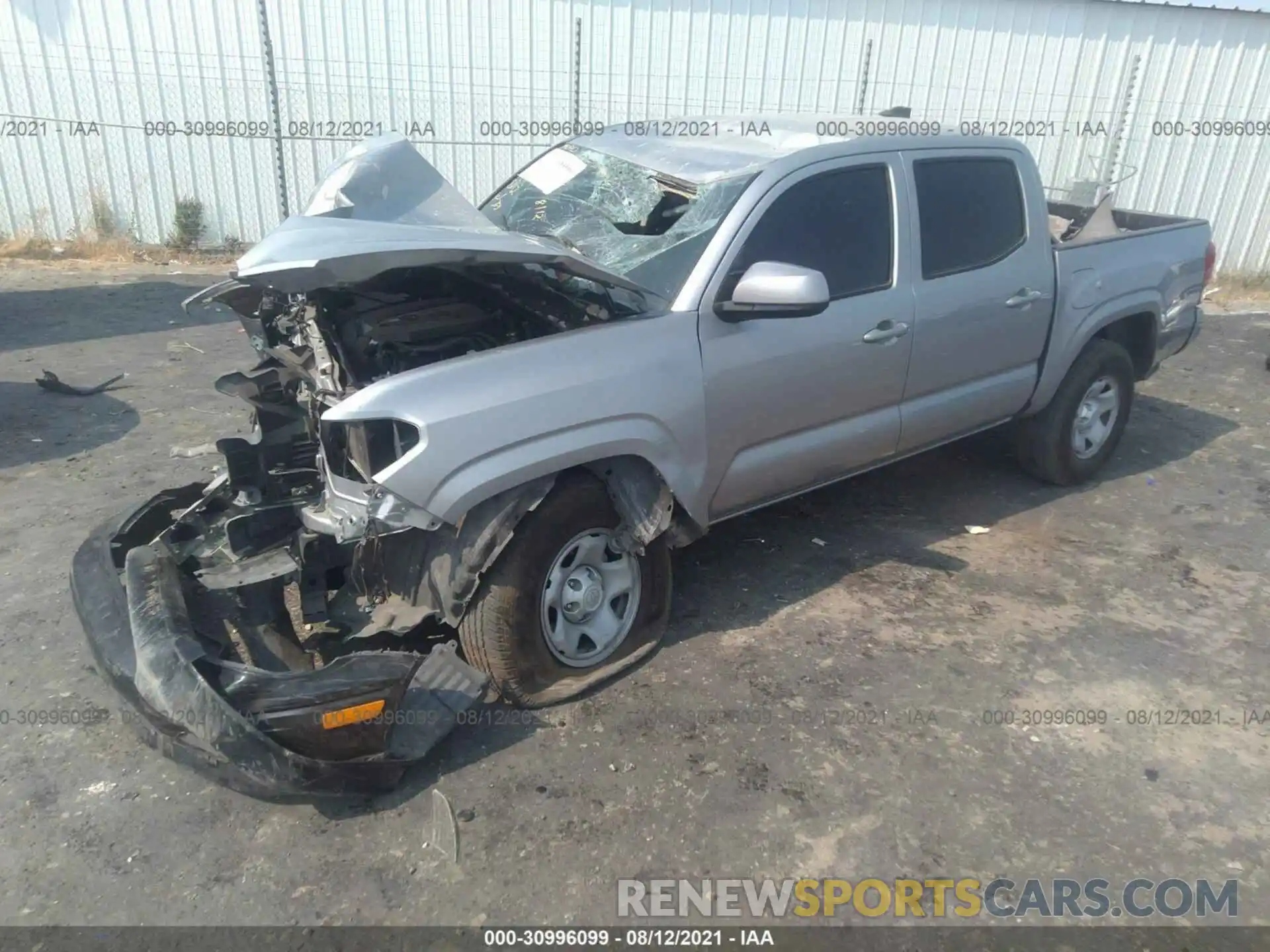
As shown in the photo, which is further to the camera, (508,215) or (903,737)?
(508,215)

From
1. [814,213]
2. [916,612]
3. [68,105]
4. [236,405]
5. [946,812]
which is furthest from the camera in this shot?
[68,105]

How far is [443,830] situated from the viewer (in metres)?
2.89

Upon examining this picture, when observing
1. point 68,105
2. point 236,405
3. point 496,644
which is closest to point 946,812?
point 496,644

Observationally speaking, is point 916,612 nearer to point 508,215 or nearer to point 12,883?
point 508,215

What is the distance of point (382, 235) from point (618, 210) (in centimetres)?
138

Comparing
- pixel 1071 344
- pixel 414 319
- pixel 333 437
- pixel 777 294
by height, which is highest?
pixel 777 294

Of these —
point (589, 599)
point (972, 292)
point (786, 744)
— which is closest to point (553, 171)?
point (972, 292)

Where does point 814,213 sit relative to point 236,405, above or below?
above

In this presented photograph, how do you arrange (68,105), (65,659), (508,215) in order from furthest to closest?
(68,105)
(508,215)
(65,659)

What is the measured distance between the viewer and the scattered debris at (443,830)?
9.27 ft

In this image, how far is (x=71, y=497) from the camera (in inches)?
194

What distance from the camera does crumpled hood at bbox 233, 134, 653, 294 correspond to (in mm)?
2852

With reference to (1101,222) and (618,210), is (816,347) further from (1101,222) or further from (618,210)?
(1101,222)

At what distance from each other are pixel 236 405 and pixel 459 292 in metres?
3.12
